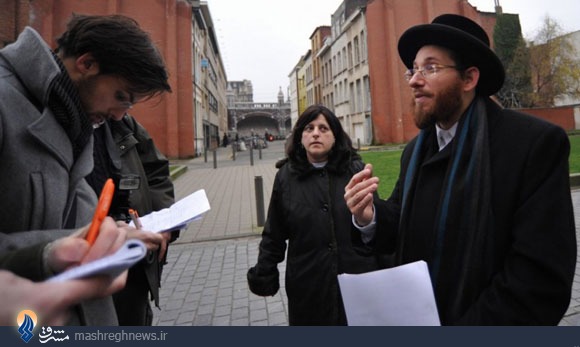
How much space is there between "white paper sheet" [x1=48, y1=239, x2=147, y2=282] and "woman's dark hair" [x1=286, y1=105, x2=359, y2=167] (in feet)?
5.82

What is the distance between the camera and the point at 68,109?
135 cm

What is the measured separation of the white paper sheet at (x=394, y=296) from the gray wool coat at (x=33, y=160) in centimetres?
105

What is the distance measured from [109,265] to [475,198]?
1301 millimetres

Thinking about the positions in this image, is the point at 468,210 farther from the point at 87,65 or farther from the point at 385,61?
the point at 385,61

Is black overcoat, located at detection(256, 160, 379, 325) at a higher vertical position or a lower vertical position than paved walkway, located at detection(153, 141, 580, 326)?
higher

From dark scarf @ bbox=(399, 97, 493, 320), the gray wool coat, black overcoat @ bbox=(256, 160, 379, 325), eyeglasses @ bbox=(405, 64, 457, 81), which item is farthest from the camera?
black overcoat @ bbox=(256, 160, 379, 325)

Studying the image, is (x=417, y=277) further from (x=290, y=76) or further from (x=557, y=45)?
(x=290, y=76)

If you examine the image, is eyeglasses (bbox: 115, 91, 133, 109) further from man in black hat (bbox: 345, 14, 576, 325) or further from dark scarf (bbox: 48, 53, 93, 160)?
man in black hat (bbox: 345, 14, 576, 325)

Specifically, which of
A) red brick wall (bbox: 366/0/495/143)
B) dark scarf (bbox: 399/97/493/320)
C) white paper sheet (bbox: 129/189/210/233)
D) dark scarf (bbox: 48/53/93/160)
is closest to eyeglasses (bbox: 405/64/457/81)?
dark scarf (bbox: 399/97/493/320)

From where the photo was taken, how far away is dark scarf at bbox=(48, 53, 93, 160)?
1.30 m

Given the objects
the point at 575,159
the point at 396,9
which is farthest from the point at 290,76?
the point at 575,159

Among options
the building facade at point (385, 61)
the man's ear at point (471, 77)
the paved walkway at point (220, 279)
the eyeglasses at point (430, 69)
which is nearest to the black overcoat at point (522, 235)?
the man's ear at point (471, 77)

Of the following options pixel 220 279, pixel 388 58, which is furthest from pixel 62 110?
pixel 388 58

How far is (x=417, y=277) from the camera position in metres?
1.37
